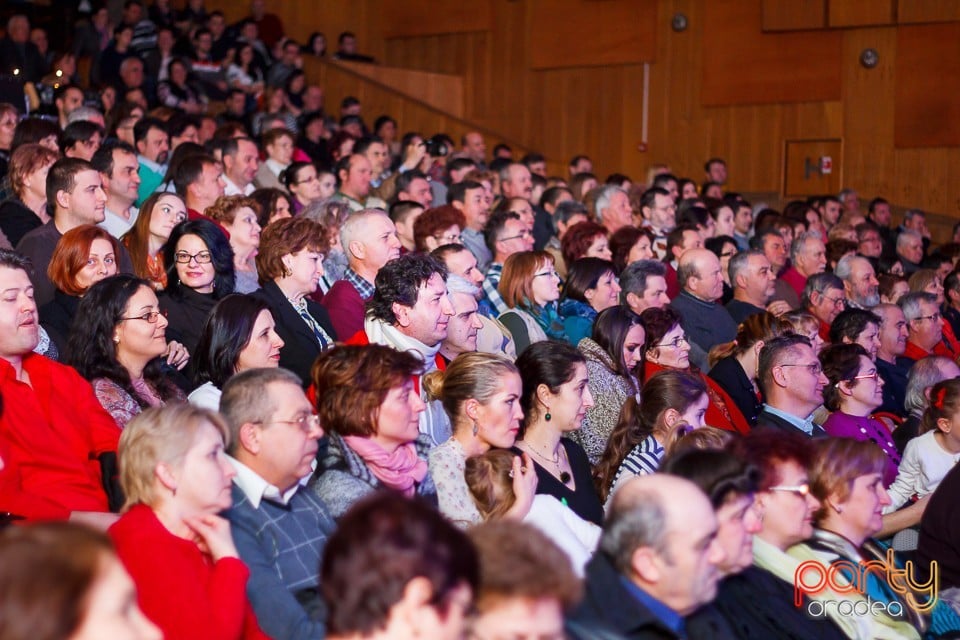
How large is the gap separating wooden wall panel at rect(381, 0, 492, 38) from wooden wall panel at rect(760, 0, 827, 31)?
2.65 meters

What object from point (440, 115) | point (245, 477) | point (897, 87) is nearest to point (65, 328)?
point (245, 477)

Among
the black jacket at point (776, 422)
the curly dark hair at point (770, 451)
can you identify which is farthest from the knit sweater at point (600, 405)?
the curly dark hair at point (770, 451)

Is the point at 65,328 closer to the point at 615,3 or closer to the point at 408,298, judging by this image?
the point at 408,298

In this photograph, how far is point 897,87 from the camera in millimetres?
9523

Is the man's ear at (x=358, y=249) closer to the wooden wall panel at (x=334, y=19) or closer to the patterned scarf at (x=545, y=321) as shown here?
the patterned scarf at (x=545, y=321)

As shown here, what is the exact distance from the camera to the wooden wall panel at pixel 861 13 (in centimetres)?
947

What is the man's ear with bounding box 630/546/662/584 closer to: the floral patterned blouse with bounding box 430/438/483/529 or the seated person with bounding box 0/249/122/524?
the floral patterned blouse with bounding box 430/438/483/529

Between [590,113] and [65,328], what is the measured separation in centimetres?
784

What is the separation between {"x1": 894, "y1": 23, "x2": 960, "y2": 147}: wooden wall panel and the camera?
9273 mm

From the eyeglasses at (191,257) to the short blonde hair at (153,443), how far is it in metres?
1.53

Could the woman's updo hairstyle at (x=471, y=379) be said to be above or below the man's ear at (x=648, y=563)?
above

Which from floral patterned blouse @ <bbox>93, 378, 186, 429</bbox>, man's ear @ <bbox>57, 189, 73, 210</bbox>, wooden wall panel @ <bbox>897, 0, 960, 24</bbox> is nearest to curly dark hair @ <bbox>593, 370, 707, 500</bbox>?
floral patterned blouse @ <bbox>93, 378, 186, 429</bbox>

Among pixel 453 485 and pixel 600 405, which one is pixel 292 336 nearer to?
pixel 600 405

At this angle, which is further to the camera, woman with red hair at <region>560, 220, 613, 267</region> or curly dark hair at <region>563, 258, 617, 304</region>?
woman with red hair at <region>560, 220, 613, 267</region>
